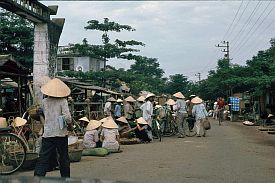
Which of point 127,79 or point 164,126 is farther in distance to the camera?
point 127,79

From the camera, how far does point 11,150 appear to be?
8.09 metres

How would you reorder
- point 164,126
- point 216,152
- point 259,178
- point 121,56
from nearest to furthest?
point 259,178 → point 216,152 → point 164,126 → point 121,56

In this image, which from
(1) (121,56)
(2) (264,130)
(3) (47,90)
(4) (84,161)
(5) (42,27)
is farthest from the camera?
(1) (121,56)

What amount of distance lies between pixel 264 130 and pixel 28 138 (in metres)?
13.8

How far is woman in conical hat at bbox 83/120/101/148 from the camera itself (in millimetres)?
11297

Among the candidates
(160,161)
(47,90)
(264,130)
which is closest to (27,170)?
(47,90)

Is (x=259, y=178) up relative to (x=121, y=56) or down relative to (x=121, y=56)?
down

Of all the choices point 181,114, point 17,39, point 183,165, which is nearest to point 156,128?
point 181,114

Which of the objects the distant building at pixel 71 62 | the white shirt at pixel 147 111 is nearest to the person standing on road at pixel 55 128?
the white shirt at pixel 147 111

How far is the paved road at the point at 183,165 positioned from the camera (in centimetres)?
785

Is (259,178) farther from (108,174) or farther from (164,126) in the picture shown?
(164,126)

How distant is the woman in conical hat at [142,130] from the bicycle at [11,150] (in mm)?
6462

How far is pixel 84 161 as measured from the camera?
9781 mm

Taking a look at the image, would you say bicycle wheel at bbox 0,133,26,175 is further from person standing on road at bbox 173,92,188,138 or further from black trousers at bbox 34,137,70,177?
person standing on road at bbox 173,92,188,138
